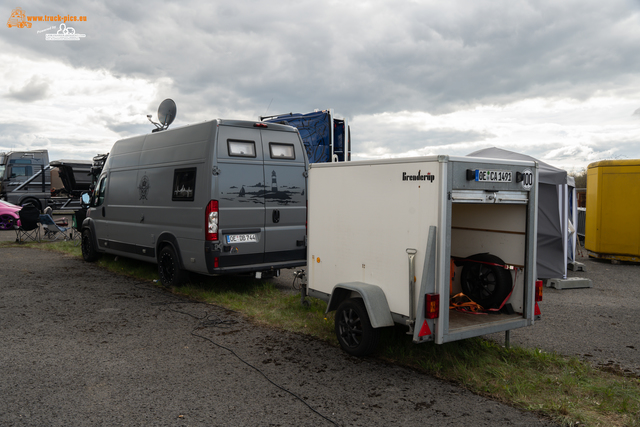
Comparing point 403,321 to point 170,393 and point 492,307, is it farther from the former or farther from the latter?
point 170,393

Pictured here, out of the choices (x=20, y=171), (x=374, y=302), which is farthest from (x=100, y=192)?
(x=20, y=171)

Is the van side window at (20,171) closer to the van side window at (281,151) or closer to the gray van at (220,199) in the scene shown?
the gray van at (220,199)

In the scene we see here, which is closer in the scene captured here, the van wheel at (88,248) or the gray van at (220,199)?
the gray van at (220,199)

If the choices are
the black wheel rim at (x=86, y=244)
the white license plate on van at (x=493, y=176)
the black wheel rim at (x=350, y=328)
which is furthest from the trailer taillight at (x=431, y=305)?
the black wheel rim at (x=86, y=244)

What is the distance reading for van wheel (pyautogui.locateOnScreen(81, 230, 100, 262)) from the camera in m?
11.3

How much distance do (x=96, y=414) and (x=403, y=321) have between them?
107 inches

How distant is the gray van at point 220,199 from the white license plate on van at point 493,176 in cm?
399

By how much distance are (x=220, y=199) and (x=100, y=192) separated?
4723mm

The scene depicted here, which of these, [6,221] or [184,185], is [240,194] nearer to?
[184,185]

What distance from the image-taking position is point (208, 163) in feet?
23.8

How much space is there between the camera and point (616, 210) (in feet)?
41.7

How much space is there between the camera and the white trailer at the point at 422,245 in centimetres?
442

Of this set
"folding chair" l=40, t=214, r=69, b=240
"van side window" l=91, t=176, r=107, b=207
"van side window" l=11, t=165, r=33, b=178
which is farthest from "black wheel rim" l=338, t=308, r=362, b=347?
"van side window" l=11, t=165, r=33, b=178

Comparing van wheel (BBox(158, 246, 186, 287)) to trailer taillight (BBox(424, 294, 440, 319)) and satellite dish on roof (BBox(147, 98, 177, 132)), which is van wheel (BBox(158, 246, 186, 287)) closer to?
satellite dish on roof (BBox(147, 98, 177, 132))
